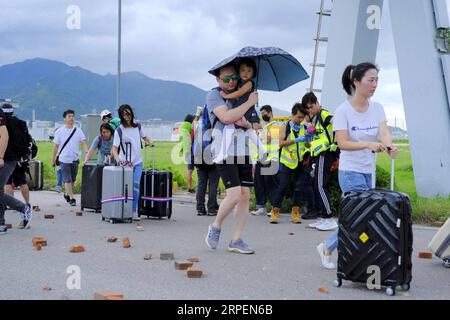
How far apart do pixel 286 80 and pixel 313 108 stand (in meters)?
1.88

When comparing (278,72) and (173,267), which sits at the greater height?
(278,72)

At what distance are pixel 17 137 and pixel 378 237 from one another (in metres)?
6.11

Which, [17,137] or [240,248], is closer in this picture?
[240,248]

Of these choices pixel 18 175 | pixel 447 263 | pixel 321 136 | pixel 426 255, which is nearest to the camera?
pixel 447 263

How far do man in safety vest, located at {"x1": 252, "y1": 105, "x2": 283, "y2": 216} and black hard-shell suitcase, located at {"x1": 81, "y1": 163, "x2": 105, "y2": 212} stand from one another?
2829 mm

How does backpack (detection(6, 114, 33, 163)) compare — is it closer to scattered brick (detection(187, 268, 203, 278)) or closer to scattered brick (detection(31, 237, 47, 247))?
scattered brick (detection(31, 237, 47, 247))

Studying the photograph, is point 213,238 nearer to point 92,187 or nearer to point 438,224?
point 438,224

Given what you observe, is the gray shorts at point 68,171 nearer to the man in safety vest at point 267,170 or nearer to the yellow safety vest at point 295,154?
the man in safety vest at point 267,170

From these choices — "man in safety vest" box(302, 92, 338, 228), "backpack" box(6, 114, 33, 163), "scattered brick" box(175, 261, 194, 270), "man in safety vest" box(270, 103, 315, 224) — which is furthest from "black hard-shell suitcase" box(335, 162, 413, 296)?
"backpack" box(6, 114, 33, 163)

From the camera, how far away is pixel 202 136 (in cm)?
1048

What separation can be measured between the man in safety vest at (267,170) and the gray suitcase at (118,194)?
2377 mm

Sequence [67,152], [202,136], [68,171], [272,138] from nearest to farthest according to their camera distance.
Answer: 1. [202,136]
2. [272,138]
3. [68,171]
4. [67,152]

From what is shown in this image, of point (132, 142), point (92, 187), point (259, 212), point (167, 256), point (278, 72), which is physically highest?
point (278, 72)

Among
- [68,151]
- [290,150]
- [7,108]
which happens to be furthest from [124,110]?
[68,151]
